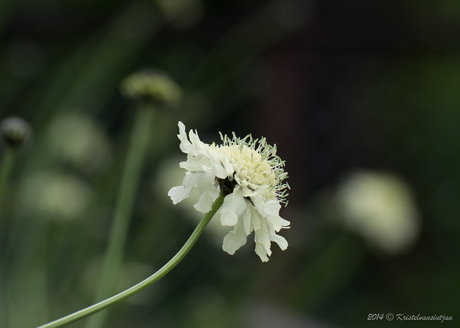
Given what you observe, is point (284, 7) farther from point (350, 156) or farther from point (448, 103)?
point (448, 103)

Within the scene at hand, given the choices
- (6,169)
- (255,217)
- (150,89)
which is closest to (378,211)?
(150,89)

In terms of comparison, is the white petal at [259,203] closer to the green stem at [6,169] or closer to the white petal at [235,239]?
the white petal at [235,239]

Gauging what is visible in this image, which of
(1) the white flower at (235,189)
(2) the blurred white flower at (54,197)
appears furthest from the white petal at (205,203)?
(2) the blurred white flower at (54,197)

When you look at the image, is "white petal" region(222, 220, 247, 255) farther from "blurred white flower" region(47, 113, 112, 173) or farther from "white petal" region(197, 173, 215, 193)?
"blurred white flower" region(47, 113, 112, 173)

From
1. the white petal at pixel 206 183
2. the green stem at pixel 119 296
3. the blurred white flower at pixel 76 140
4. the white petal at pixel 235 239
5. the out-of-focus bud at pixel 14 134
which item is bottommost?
the green stem at pixel 119 296

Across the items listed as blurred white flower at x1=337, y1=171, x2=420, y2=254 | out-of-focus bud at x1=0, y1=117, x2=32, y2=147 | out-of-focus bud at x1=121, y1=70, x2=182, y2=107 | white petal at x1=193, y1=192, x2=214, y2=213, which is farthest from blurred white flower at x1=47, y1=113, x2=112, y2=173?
white petal at x1=193, y1=192, x2=214, y2=213

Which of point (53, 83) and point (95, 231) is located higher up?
point (53, 83)

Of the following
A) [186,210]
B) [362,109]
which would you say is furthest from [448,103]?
[186,210]

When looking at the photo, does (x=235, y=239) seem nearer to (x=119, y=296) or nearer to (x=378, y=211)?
(x=119, y=296)
